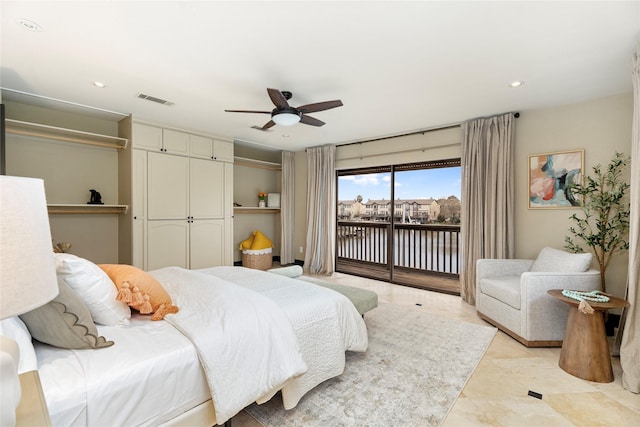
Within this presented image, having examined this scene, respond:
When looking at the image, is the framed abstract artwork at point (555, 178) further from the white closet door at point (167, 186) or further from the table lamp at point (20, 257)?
the white closet door at point (167, 186)

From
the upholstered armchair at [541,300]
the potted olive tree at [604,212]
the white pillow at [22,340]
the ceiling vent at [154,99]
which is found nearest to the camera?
the white pillow at [22,340]

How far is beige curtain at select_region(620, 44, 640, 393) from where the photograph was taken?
2.01 metres

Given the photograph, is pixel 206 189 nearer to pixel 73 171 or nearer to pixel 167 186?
pixel 167 186

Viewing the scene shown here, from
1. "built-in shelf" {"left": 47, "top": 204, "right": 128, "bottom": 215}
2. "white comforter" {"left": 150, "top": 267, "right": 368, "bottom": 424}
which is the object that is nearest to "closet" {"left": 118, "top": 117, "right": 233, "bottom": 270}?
"built-in shelf" {"left": 47, "top": 204, "right": 128, "bottom": 215}

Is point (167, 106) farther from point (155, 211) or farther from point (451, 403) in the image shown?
point (451, 403)

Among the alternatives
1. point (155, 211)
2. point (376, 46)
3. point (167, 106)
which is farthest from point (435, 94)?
point (155, 211)

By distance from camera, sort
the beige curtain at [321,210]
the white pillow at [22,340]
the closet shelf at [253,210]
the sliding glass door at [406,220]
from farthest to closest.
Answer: the closet shelf at [253,210]
the beige curtain at [321,210]
the sliding glass door at [406,220]
the white pillow at [22,340]

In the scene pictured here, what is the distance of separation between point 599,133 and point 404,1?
2.93 meters

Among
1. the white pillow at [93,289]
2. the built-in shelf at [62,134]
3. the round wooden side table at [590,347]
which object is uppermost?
the built-in shelf at [62,134]

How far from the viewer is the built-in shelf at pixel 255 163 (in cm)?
553

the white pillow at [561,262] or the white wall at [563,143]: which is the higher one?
the white wall at [563,143]

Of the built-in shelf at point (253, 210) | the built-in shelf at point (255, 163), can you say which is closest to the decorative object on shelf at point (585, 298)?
the built-in shelf at point (253, 210)

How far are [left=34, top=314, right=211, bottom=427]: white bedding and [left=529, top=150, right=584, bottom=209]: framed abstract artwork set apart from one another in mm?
3961

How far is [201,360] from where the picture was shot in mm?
1379
